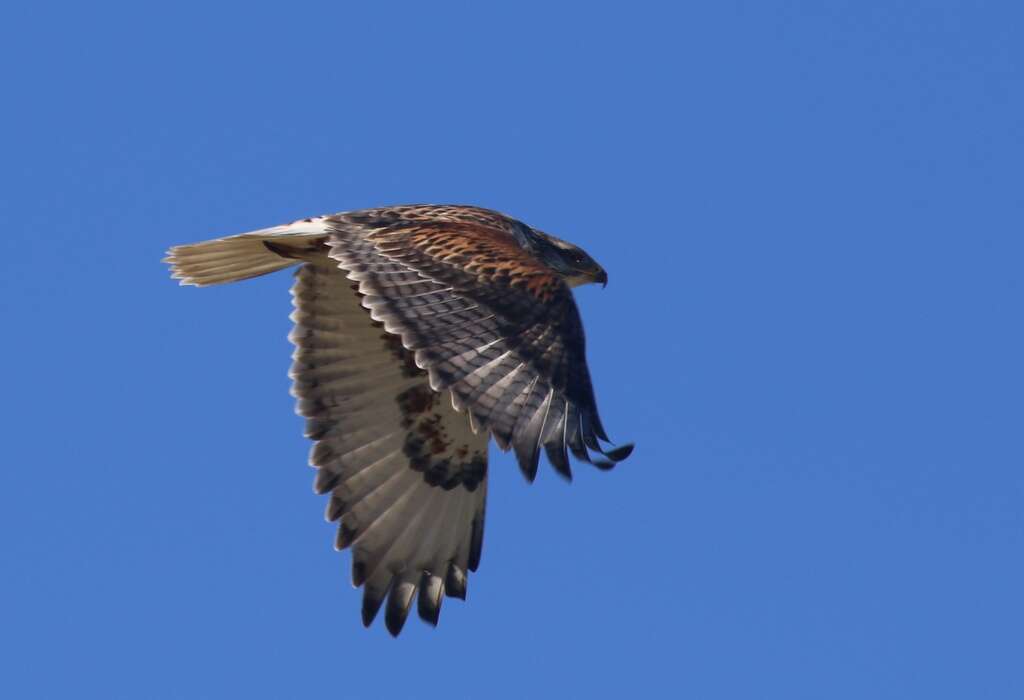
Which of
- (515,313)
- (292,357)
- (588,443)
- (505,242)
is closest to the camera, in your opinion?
(588,443)

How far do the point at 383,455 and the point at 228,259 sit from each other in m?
1.65

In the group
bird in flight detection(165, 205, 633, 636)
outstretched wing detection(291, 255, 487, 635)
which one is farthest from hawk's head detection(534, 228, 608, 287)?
outstretched wing detection(291, 255, 487, 635)

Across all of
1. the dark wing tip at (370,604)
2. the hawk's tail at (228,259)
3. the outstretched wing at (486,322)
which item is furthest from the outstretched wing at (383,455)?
the outstretched wing at (486,322)

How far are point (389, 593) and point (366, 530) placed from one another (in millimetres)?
445

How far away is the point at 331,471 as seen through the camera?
13.2 metres

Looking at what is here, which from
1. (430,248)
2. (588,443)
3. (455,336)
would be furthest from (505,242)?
(588,443)

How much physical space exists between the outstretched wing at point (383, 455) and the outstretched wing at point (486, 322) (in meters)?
0.98

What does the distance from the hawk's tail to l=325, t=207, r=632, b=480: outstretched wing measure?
709mm

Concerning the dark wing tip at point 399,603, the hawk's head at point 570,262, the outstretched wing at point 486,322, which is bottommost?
the dark wing tip at point 399,603

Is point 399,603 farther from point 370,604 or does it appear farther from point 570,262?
point 570,262

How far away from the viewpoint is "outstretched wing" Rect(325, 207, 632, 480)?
10453mm

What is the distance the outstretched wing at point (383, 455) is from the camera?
13.2 m

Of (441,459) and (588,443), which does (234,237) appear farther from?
(588,443)

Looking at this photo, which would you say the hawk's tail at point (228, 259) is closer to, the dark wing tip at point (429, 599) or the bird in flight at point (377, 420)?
the bird in flight at point (377, 420)
